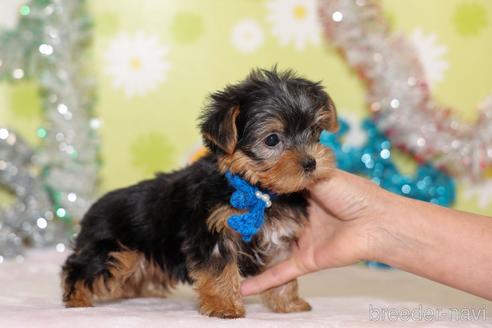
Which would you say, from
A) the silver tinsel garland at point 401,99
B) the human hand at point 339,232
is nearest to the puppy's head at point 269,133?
the human hand at point 339,232

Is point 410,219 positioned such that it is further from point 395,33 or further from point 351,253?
point 395,33

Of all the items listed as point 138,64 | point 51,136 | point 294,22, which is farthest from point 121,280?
point 294,22

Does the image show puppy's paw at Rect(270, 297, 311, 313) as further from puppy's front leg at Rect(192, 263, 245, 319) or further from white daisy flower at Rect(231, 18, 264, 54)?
white daisy flower at Rect(231, 18, 264, 54)

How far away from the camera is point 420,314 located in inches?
134

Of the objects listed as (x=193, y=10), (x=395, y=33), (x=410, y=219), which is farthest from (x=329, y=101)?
(x=193, y=10)

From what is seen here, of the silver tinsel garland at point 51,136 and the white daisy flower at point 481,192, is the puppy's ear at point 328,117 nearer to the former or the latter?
the white daisy flower at point 481,192

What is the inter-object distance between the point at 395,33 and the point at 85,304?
380 centimetres

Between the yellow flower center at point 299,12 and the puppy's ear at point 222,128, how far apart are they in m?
3.12

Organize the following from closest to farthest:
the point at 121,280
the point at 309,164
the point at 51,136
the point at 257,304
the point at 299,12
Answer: the point at 309,164, the point at 121,280, the point at 257,304, the point at 51,136, the point at 299,12

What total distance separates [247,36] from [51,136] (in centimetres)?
209

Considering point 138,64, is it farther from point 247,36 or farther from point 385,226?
point 385,226

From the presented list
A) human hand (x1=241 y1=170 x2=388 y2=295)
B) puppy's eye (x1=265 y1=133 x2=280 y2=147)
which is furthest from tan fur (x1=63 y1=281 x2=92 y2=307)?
puppy's eye (x1=265 y1=133 x2=280 y2=147)

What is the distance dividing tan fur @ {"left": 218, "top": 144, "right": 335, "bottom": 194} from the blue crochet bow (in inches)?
2.0

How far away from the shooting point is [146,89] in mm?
6312
